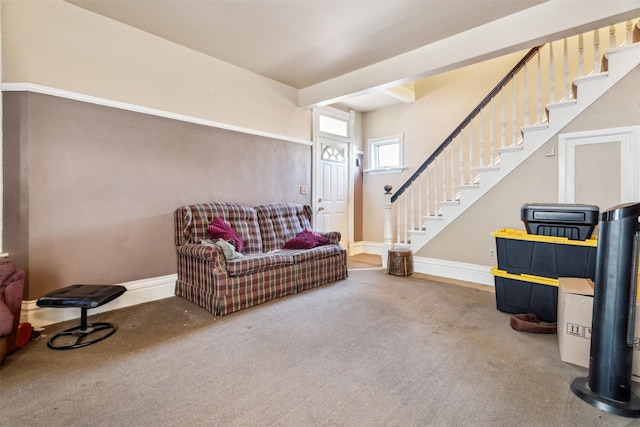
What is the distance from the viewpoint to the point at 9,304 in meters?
1.95

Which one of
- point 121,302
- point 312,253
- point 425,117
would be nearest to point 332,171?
point 425,117

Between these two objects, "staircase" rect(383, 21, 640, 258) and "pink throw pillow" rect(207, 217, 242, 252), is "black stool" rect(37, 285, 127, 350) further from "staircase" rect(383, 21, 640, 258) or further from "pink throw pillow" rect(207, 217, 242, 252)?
"staircase" rect(383, 21, 640, 258)

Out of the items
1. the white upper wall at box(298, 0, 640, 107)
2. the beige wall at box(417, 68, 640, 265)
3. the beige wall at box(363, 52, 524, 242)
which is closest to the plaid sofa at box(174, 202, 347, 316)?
the beige wall at box(417, 68, 640, 265)

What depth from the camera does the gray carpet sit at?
140cm

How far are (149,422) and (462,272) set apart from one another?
12.1 ft

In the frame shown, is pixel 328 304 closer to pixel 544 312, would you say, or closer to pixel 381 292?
pixel 381 292

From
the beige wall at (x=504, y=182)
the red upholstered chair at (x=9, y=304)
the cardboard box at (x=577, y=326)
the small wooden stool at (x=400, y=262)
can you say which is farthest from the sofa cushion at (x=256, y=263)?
the cardboard box at (x=577, y=326)

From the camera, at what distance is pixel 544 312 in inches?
99.3

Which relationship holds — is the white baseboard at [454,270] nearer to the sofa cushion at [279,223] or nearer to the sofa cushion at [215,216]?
the sofa cushion at [279,223]

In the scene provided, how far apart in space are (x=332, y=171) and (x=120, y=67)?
3349 millimetres

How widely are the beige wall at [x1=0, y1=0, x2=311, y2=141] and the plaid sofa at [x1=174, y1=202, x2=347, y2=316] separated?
4.06ft

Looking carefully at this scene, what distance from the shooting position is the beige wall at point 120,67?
2469mm

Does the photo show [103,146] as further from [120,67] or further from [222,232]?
[222,232]

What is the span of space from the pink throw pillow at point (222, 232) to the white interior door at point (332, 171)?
6.34ft
